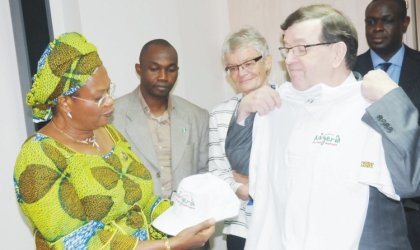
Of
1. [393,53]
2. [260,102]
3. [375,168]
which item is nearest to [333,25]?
[260,102]

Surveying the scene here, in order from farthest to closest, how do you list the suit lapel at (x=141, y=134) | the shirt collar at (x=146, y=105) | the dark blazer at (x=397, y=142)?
the shirt collar at (x=146, y=105) < the suit lapel at (x=141, y=134) < the dark blazer at (x=397, y=142)

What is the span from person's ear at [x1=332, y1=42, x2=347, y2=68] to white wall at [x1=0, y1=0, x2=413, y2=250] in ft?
6.58

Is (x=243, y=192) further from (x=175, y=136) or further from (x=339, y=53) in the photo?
(x=339, y=53)

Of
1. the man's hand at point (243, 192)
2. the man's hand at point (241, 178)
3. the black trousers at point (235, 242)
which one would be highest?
the man's hand at point (241, 178)

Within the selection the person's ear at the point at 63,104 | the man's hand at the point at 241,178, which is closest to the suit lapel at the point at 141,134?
the man's hand at the point at 241,178

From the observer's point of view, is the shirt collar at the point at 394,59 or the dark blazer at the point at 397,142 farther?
the shirt collar at the point at 394,59

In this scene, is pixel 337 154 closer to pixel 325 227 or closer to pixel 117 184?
pixel 325 227

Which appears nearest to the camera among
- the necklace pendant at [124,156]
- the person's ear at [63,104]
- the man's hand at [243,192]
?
the person's ear at [63,104]

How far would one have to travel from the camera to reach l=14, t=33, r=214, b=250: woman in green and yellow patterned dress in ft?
5.82

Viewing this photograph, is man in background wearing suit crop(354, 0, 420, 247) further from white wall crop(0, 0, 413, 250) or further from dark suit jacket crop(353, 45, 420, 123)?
white wall crop(0, 0, 413, 250)

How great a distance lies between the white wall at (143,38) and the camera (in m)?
3.04

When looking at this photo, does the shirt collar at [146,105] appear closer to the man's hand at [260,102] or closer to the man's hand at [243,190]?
the man's hand at [243,190]

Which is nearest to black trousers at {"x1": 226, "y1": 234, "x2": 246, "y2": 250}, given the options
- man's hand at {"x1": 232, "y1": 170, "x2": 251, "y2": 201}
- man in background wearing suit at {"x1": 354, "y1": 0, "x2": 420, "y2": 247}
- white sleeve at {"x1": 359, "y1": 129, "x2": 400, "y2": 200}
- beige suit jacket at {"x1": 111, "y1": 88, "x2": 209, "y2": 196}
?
man's hand at {"x1": 232, "y1": 170, "x2": 251, "y2": 201}

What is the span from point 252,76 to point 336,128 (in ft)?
3.98
